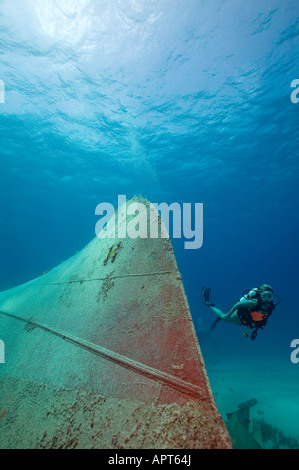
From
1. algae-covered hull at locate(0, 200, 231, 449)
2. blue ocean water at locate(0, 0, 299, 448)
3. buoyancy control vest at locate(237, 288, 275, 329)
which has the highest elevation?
blue ocean water at locate(0, 0, 299, 448)

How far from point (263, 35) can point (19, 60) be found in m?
15.4

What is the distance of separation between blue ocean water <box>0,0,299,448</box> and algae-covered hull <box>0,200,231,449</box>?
1050 cm

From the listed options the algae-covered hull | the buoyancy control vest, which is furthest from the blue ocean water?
the algae-covered hull

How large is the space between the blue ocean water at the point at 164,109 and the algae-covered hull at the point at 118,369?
1050cm

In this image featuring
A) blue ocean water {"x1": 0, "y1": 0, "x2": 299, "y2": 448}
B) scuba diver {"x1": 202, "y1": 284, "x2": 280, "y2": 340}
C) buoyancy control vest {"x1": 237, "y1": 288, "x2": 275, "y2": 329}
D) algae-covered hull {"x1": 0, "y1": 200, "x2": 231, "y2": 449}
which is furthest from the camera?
→ blue ocean water {"x1": 0, "y1": 0, "x2": 299, "y2": 448}

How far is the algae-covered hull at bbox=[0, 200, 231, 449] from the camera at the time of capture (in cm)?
136

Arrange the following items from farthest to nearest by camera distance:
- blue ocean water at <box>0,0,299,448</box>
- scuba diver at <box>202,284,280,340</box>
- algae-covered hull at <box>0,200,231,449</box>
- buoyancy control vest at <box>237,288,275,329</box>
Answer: blue ocean water at <box>0,0,299,448</box> < buoyancy control vest at <box>237,288,275,329</box> < scuba diver at <box>202,284,280,340</box> < algae-covered hull at <box>0,200,231,449</box>

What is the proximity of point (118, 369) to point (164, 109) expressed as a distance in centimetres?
2044

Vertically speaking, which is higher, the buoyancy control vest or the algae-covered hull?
the algae-covered hull

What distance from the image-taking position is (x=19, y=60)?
14.4 meters

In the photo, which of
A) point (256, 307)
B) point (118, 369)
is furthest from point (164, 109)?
point (118, 369)

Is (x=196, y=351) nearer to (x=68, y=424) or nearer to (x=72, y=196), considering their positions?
(x=68, y=424)

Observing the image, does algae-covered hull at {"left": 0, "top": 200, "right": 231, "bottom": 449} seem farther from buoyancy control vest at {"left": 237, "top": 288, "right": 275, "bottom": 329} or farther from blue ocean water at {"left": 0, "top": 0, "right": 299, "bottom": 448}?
blue ocean water at {"left": 0, "top": 0, "right": 299, "bottom": 448}

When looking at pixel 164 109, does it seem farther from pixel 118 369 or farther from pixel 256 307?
pixel 118 369
